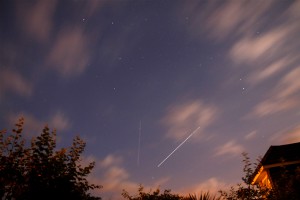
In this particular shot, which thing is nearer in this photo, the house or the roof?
the house

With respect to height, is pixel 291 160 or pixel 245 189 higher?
pixel 291 160

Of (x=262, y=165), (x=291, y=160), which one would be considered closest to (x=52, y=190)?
(x=262, y=165)

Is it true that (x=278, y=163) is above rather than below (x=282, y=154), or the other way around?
below

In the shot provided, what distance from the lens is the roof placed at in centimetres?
1898

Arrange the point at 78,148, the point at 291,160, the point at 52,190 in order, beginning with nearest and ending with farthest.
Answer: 1. the point at 52,190
2. the point at 78,148
3. the point at 291,160

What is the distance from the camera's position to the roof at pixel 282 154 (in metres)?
19.0

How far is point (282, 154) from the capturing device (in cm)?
1973

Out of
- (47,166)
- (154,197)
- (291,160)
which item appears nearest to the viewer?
(47,166)

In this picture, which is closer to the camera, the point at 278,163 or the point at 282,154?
the point at 278,163

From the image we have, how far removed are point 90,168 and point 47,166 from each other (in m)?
2.25

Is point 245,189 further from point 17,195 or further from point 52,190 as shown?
point 17,195

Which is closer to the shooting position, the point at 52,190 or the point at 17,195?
the point at 17,195

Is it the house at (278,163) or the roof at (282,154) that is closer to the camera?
the house at (278,163)

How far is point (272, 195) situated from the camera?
14.6m
